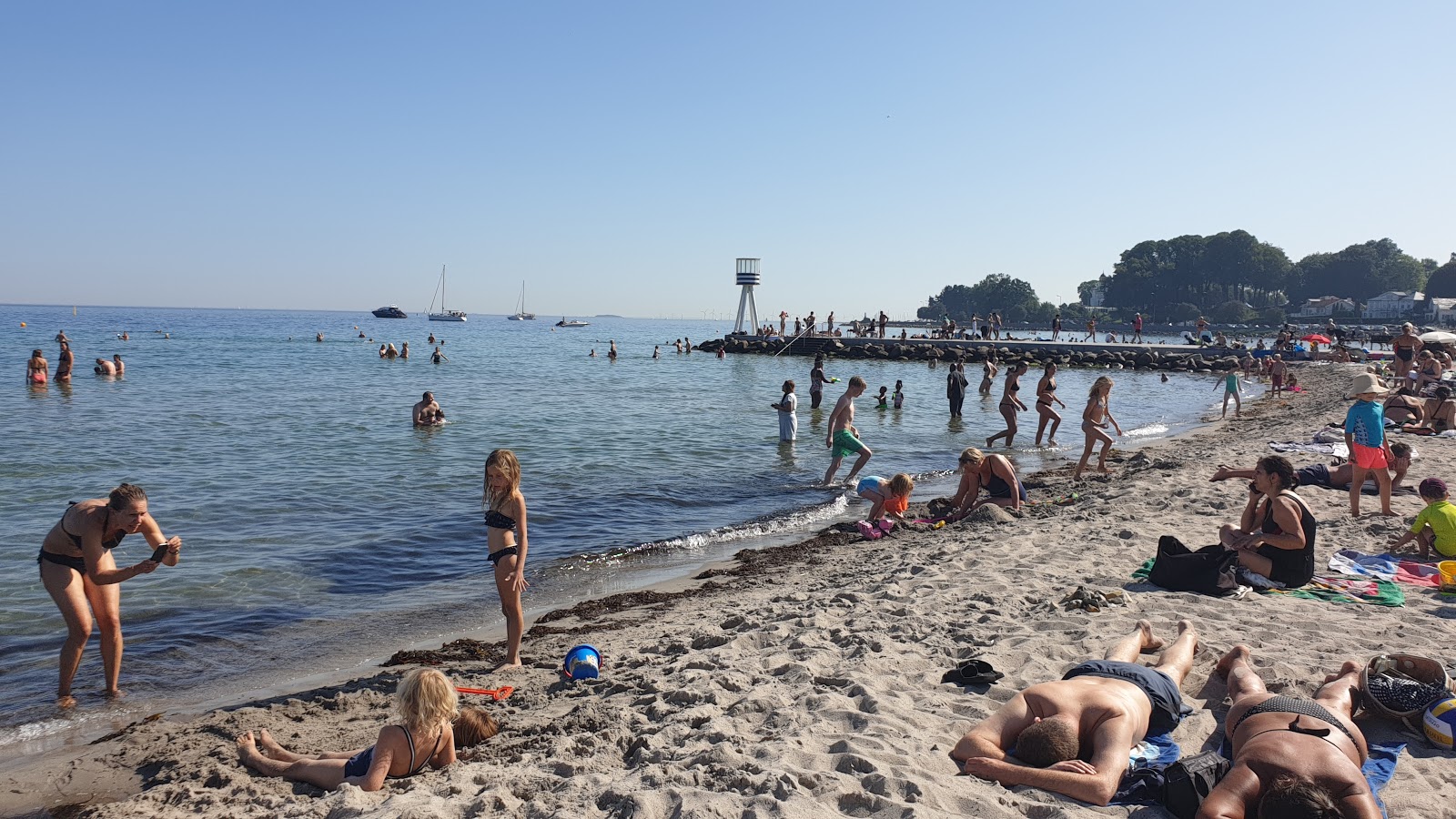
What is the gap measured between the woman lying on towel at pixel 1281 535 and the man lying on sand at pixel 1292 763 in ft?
8.94

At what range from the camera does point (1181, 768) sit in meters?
3.58

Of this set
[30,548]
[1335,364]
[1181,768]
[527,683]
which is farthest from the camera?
[1335,364]

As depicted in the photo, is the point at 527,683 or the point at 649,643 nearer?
the point at 527,683

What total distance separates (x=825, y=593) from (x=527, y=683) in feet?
8.85

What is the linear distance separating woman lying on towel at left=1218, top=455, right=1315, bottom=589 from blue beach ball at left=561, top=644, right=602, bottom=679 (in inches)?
203

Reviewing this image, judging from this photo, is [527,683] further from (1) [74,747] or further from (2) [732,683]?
(1) [74,747]

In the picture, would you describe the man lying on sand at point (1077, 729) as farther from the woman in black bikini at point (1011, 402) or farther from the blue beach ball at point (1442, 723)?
the woman in black bikini at point (1011, 402)

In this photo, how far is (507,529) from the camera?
5.95 meters

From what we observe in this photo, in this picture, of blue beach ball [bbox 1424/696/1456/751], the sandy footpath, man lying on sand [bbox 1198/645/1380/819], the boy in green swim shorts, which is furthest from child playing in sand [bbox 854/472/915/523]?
blue beach ball [bbox 1424/696/1456/751]

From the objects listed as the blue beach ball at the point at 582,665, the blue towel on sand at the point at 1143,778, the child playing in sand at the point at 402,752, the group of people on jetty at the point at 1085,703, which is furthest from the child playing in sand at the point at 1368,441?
the child playing in sand at the point at 402,752

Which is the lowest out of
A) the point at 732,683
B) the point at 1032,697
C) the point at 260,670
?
the point at 260,670

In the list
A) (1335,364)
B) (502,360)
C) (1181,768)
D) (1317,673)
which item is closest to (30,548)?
(1181,768)

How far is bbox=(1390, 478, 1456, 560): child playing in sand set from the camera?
23.5ft

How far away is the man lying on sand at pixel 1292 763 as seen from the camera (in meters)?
3.08
